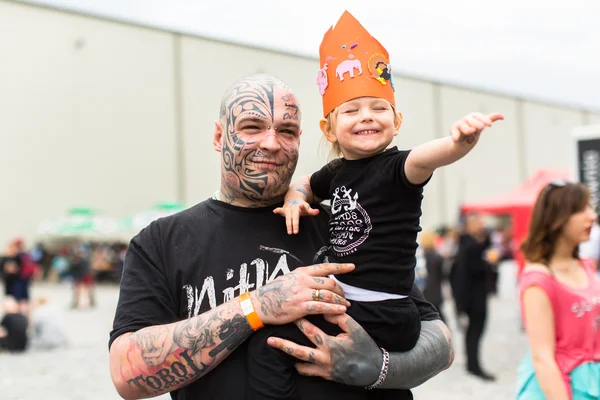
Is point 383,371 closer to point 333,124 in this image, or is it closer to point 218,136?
point 333,124

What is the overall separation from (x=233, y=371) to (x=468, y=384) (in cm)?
583

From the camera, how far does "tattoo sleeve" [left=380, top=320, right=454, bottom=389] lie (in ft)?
5.65

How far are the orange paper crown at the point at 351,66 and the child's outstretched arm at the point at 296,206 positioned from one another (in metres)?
0.26

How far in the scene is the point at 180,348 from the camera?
5.44 ft

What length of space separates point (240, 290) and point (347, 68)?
30.7 inches

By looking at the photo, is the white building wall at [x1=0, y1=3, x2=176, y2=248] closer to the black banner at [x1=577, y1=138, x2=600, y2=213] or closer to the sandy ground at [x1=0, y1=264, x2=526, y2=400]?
the sandy ground at [x1=0, y1=264, x2=526, y2=400]

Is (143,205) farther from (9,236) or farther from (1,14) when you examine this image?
(1,14)

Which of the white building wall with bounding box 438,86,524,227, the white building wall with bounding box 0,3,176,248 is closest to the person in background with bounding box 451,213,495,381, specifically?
the white building wall with bounding box 0,3,176,248

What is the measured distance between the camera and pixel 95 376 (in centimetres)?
753

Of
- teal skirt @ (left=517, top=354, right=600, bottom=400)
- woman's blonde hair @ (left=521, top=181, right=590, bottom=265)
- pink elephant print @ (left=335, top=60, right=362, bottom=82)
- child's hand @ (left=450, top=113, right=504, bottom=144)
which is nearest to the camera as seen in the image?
child's hand @ (left=450, top=113, right=504, bottom=144)

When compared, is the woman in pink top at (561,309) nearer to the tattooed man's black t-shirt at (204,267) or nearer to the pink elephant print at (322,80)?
the tattooed man's black t-shirt at (204,267)

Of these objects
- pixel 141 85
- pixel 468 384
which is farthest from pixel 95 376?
pixel 141 85

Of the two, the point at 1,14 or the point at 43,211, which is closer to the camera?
the point at 1,14

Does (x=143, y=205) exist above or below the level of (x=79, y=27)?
below
